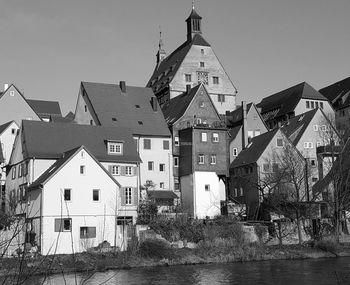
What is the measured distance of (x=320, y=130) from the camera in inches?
2911

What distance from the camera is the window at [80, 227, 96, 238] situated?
1871 inches

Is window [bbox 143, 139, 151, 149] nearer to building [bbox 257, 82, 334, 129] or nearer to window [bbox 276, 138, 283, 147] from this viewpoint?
window [bbox 276, 138, 283, 147]

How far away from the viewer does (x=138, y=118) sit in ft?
219

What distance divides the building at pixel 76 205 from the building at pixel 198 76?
111 ft

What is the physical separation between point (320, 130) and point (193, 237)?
3120 centimetres

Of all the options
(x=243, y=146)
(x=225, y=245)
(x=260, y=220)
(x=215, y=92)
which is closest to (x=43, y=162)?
(x=225, y=245)

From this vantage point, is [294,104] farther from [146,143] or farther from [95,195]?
[95,195]

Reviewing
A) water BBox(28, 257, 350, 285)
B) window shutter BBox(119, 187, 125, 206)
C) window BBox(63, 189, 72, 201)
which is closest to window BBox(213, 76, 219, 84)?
window shutter BBox(119, 187, 125, 206)

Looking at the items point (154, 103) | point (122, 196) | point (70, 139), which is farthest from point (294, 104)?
point (70, 139)

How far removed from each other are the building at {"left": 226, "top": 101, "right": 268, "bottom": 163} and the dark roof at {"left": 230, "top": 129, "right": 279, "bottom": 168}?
6.48 feet

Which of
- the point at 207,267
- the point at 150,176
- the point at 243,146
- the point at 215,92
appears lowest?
the point at 207,267

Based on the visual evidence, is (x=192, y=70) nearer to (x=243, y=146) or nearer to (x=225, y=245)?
(x=243, y=146)

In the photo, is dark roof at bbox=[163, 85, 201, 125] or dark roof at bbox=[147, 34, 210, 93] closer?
dark roof at bbox=[163, 85, 201, 125]

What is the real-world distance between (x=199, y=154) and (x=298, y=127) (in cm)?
1848
